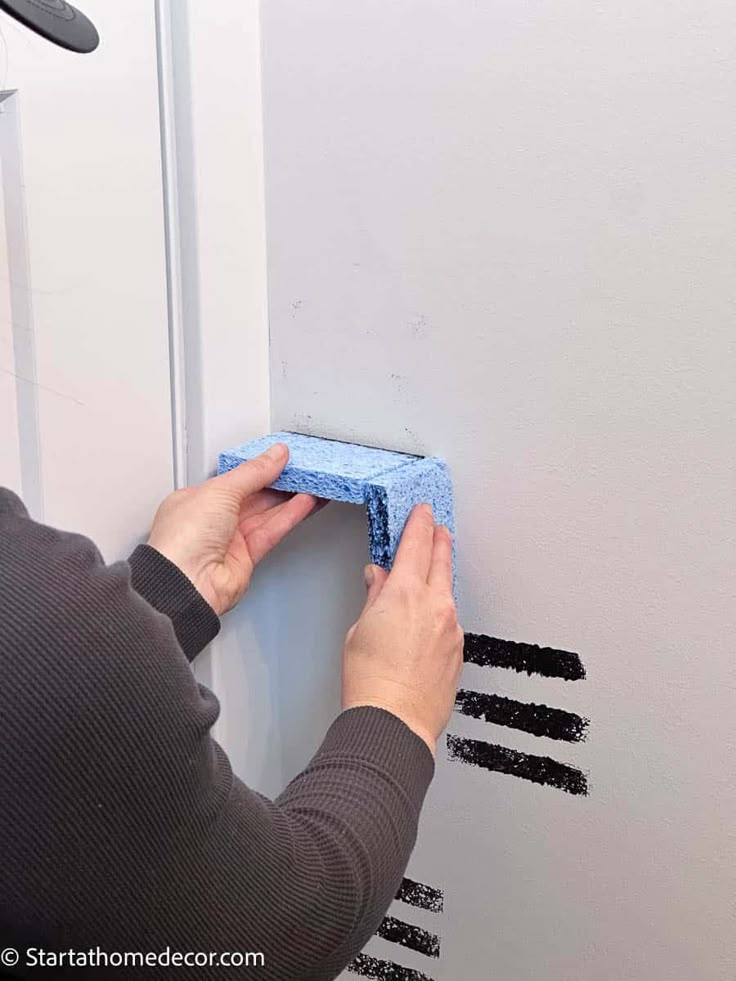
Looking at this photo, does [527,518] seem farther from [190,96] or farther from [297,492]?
[190,96]

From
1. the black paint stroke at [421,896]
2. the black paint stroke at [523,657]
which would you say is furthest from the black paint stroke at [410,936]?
the black paint stroke at [523,657]

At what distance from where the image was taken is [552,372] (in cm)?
74

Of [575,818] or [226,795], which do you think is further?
[575,818]

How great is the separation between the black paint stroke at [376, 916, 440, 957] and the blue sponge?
0.37 meters

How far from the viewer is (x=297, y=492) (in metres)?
0.83

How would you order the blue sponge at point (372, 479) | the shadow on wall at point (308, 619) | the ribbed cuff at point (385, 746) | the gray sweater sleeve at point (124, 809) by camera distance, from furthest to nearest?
the shadow on wall at point (308, 619), the blue sponge at point (372, 479), the ribbed cuff at point (385, 746), the gray sweater sleeve at point (124, 809)

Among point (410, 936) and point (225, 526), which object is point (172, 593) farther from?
point (410, 936)

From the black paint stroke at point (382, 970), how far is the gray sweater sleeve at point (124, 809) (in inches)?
16.8

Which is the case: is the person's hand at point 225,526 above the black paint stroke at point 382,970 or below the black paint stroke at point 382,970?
above

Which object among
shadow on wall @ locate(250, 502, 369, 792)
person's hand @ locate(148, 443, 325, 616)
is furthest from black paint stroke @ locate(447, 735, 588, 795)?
person's hand @ locate(148, 443, 325, 616)

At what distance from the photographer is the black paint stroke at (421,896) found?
0.91m

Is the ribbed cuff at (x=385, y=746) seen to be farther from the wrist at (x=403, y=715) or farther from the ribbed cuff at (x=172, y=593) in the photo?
the ribbed cuff at (x=172, y=593)

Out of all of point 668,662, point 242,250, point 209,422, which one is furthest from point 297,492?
point 668,662

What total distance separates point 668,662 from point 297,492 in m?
0.32
